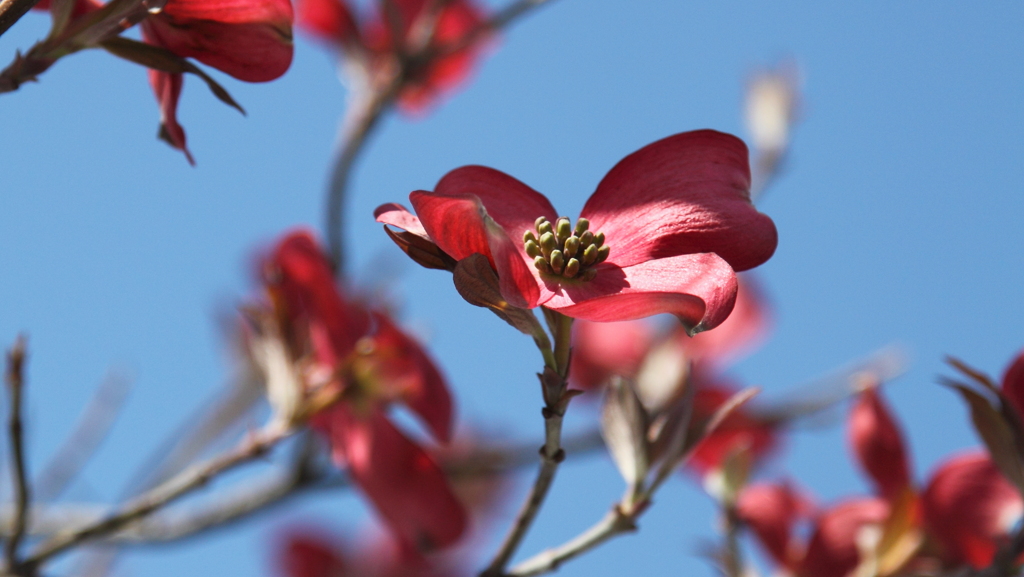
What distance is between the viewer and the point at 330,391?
0.82 metres

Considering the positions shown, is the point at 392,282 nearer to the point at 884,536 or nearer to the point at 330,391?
the point at 330,391

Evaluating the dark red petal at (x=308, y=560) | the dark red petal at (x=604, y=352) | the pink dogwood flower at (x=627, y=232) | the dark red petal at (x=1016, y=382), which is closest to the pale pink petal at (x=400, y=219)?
the pink dogwood flower at (x=627, y=232)

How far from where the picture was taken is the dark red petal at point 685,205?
1.54ft

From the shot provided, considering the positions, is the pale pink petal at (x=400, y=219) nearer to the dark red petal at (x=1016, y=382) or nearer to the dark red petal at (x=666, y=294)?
the dark red petal at (x=666, y=294)

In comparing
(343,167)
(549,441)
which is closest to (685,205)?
(549,441)

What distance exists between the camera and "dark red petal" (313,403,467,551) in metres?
0.69

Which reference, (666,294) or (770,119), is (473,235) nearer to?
(666,294)

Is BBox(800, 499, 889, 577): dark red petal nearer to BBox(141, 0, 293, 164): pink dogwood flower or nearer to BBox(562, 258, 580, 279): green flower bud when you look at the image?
BBox(562, 258, 580, 279): green flower bud

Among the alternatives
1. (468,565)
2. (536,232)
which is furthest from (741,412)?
(536,232)

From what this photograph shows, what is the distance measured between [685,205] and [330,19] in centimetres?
118

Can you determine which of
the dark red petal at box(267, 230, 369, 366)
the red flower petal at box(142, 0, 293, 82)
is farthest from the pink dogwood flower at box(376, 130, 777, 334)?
the dark red petal at box(267, 230, 369, 366)

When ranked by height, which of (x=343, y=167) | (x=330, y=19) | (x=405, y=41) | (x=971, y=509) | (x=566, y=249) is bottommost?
(x=971, y=509)

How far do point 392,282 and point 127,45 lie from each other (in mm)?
678

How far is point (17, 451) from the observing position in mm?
621
